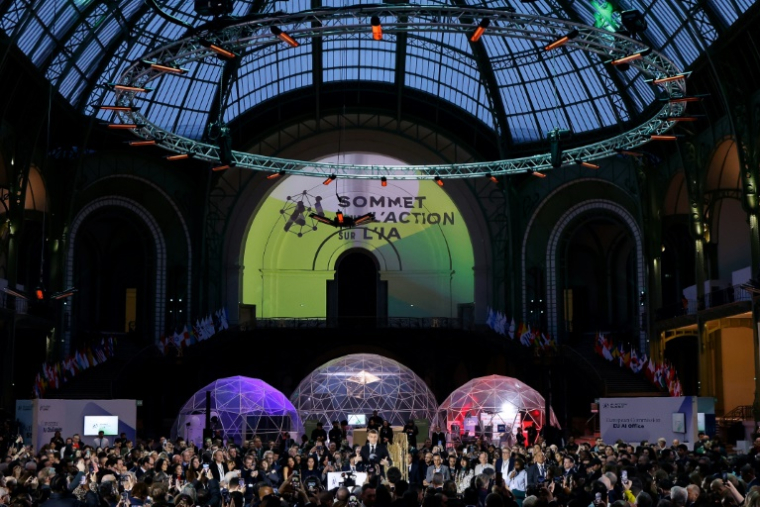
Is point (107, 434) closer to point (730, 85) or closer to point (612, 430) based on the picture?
point (612, 430)

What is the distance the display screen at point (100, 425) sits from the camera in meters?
35.6

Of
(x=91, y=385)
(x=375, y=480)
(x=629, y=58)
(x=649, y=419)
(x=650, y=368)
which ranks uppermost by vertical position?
(x=629, y=58)

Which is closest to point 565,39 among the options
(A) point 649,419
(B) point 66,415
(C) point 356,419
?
(A) point 649,419

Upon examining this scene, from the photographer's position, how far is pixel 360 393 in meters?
42.8

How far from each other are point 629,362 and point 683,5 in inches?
704

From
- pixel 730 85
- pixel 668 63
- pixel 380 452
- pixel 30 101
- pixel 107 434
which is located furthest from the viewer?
pixel 30 101

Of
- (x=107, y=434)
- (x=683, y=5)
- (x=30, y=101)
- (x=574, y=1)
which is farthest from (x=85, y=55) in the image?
(x=683, y=5)

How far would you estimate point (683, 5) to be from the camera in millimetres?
37969

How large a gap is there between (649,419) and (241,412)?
49.8ft

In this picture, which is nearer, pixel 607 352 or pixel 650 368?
pixel 650 368

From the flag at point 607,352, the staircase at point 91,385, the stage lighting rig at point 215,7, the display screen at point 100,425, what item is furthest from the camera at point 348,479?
the flag at point 607,352

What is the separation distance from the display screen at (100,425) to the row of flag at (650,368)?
76.7 ft

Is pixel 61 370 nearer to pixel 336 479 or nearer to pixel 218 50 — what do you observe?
pixel 218 50

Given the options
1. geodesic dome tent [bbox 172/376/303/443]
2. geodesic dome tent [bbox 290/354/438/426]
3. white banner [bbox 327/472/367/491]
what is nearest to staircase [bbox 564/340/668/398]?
geodesic dome tent [bbox 290/354/438/426]
